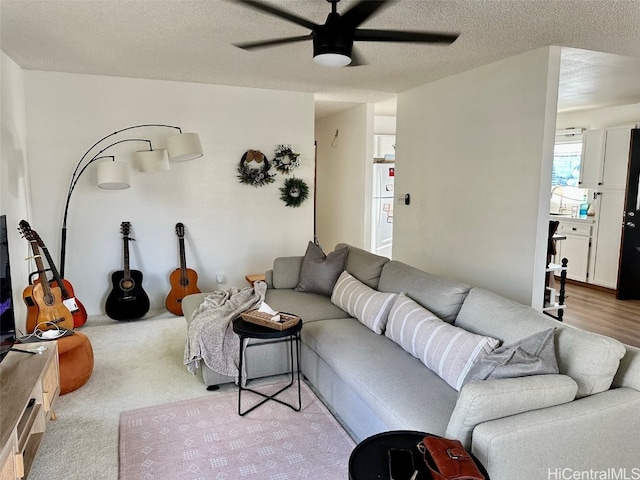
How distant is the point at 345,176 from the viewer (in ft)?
22.0

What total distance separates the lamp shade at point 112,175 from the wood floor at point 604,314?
4.60 m

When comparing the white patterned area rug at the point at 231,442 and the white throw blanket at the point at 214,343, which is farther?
the white throw blanket at the point at 214,343

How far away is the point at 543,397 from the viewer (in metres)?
1.71

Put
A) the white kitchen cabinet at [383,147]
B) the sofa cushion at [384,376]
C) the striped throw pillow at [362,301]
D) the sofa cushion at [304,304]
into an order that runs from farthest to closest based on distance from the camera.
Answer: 1. the white kitchen cabinet at [383,147]
2. the sofa cushion at [304,304]
3. the striped throw pillow at [362,301]
4. the sofa cushion at [384,376]

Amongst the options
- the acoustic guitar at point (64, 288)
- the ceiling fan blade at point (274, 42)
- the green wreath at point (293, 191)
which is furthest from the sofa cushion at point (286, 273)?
the ceiling fan blade at point (274, 42)

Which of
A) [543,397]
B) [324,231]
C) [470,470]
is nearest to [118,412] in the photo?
[470,470]

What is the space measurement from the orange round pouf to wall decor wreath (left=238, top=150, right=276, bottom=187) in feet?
8.30

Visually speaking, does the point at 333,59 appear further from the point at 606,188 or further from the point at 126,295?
the point at 606,188

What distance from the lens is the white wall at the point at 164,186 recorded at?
4.32 metres

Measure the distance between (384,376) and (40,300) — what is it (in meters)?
2.79

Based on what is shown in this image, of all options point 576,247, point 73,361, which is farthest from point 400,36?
point 576,247

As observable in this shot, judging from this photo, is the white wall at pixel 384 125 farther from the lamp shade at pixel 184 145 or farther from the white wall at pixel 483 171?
the lamp shade at pixel 184 145

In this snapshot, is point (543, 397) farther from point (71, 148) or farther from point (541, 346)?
point (71, 148)

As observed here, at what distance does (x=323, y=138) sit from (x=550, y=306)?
15.3 ft
